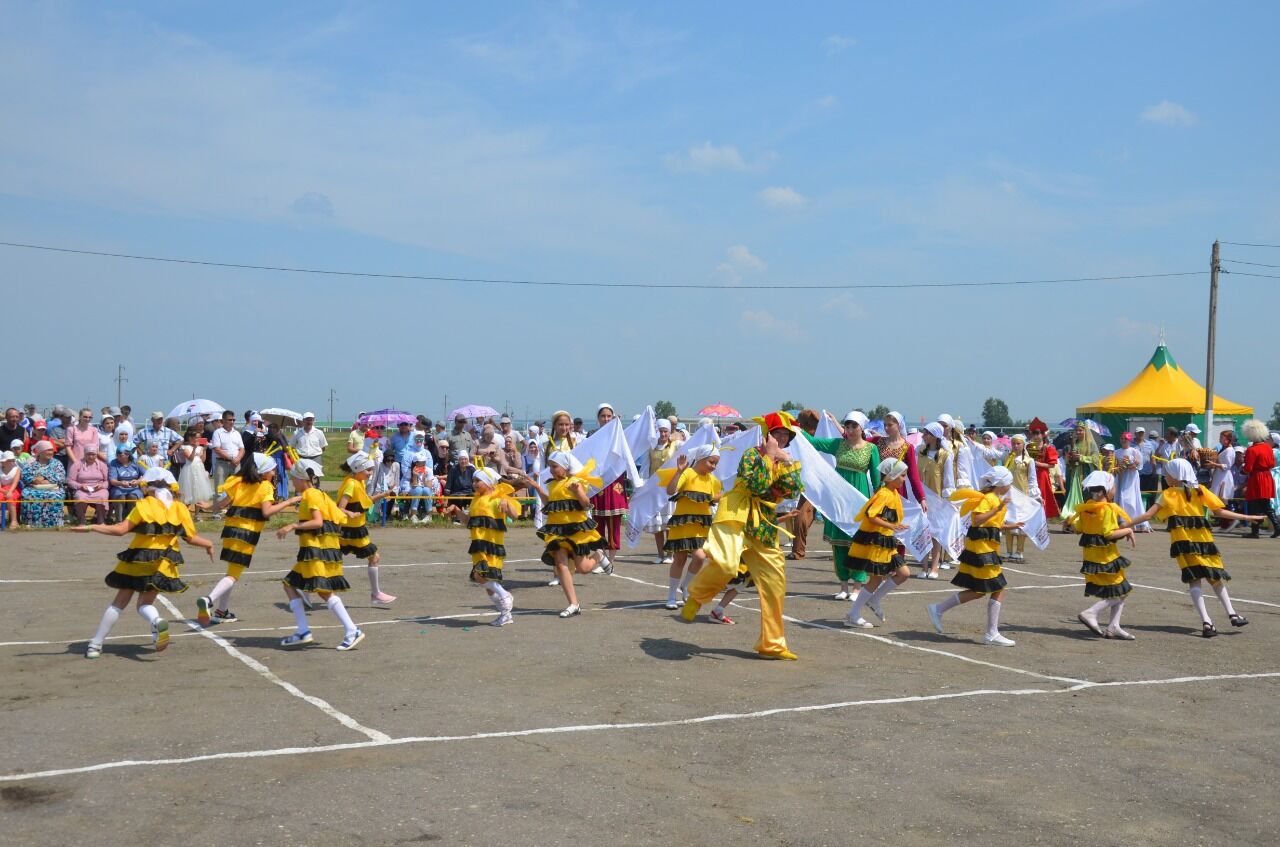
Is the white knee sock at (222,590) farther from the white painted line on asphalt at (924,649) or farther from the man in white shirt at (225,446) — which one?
the man in white shirt at (225,446)

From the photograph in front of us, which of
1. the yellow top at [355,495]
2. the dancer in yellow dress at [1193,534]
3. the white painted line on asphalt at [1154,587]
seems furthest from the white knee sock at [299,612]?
the white painted line on asphalt at [1154,587]

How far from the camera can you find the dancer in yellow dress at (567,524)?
12.4 meters

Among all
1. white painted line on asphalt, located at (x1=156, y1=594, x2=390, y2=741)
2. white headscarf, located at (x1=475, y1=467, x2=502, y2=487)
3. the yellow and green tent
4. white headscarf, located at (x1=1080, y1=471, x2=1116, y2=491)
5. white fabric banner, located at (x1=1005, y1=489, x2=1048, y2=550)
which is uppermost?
the yellow and green tent

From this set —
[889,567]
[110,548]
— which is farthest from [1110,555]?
[110,548]

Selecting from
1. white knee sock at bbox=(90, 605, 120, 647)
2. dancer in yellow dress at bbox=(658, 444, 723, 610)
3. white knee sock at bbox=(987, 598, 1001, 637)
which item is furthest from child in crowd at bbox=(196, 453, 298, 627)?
white knee sock at bbox=(987, 598, 1001, 637)

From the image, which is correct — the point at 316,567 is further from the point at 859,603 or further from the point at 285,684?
the point at 859,603

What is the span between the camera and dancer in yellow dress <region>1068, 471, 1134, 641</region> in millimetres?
11766

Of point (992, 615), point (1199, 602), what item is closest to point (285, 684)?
point (992, 615)

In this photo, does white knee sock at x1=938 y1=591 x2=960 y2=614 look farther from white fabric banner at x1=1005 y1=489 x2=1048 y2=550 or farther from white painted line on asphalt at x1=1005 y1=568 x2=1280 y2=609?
white painted line on asphalt at x1=1005 y1=568 x2=1280 y2=609

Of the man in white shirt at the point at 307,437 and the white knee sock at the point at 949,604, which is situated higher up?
the man in white shirt at the point at 307,437

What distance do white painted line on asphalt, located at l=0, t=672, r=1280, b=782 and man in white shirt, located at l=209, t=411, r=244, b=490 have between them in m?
15.7

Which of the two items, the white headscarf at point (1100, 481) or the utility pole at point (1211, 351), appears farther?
the utility pole at point (1211, 351)

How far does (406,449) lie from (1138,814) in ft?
63.0

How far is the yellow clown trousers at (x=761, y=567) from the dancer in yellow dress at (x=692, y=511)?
2.08m
